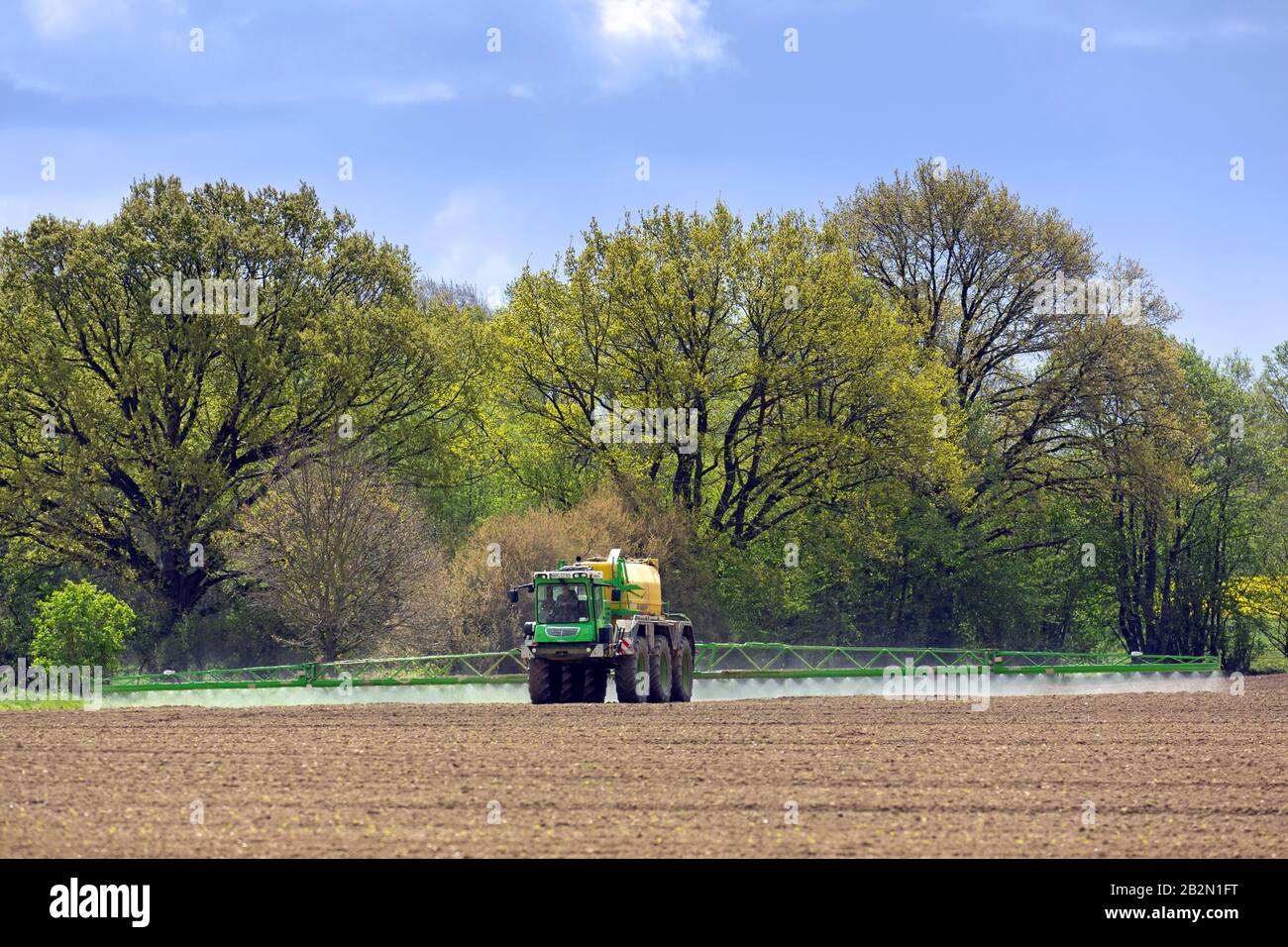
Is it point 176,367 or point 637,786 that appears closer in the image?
point 637,786

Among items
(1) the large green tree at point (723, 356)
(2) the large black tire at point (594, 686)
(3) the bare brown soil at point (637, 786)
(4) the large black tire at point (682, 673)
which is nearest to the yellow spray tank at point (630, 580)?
(4) the large black tire at point (682, 673)

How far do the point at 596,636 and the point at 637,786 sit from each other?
14545 millimetres

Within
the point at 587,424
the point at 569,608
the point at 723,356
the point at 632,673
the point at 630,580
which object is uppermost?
the point at 723,356

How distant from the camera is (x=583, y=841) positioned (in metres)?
13.1

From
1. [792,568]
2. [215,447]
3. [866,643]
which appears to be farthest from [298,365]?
[866,643]

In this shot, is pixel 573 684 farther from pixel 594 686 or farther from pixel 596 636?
pixel 596 636

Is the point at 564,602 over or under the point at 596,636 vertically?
over

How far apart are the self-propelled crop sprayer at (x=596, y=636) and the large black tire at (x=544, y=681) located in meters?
0.02

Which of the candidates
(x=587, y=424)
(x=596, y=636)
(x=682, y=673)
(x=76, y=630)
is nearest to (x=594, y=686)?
(x=596, y=636)

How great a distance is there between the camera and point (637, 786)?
17.1 metres

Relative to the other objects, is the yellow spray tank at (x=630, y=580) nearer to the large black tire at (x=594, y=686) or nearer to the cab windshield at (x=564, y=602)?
the cab windshield at (x=564, y=602)

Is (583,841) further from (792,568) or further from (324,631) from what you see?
(792,568)

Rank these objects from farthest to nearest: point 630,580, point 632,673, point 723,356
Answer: point 723,356 → point 630,580 → point 632,673
